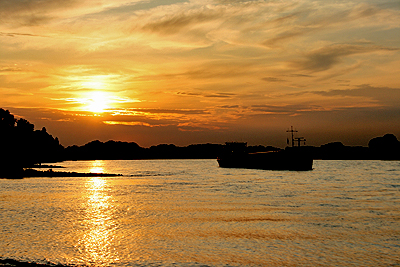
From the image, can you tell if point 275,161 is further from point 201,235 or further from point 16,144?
point 201,235

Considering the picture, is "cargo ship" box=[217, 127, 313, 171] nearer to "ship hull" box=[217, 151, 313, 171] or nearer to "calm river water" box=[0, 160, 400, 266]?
"ship hull" box=[217, 151, 313, 171]

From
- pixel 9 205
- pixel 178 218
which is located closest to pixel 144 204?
pixel 178 218

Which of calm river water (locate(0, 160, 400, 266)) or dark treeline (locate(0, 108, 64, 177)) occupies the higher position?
dark treeline (locate(0, 108, 64, 177))

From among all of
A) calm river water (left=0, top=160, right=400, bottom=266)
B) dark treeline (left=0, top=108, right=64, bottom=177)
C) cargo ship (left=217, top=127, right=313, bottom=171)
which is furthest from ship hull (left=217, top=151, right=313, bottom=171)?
calm river water (left=0, top=160, right=400, bottom=266)

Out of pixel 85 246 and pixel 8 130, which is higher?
pixel 8 130

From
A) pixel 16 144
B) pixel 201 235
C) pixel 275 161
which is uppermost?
pixel 16 144

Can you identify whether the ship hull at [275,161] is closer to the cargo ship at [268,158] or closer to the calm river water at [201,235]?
the cargo ship at [268,158]

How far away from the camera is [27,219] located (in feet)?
89.8

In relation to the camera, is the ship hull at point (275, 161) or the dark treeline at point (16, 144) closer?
the dark treeline at point (16, 144)

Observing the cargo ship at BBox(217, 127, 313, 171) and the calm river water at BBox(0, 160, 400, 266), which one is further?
the cargo ship at BBox(217, 127, 313, 171)

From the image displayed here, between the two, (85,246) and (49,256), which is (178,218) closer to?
(85,246)

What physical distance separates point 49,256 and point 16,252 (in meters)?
1.93

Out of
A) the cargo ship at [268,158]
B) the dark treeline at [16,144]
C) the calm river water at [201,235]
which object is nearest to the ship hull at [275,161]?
the cargo ship at [268,158]

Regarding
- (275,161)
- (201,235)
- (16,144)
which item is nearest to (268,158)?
(275,161)
